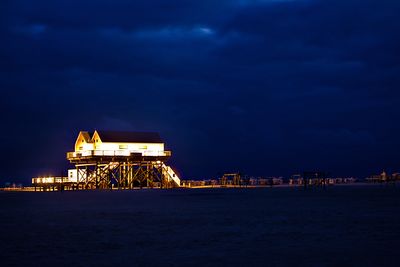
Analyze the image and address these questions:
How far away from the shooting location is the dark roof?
9300 centimetres

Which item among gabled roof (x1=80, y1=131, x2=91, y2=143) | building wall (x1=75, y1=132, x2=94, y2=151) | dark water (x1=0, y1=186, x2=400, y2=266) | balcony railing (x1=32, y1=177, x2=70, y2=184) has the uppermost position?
gabled roof (x1=80, y1=131, x2=91, y2=143)

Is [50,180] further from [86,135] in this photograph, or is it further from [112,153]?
[112,153]

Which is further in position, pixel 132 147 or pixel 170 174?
pixel 170 174

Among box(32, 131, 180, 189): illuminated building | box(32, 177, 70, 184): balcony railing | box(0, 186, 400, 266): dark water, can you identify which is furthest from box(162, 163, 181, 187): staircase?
box(0, 186, 400, 266): dark water

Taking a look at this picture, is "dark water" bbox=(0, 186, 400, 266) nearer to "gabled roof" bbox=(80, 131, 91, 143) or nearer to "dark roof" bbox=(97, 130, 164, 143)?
"dark roof" bbox=(97, 130, 164, 143)

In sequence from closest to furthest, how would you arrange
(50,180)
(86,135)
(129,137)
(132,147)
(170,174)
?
(132,147) → (129,137) → (86,135) → (170,174) → (50,180)

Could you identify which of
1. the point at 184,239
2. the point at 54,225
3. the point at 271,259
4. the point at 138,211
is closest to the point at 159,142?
the point at 138,211

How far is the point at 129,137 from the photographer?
94.9 metres

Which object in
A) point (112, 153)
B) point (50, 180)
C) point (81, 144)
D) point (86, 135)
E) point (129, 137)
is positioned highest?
point (86, 135)

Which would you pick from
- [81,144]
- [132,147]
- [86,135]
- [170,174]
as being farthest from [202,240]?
[170,174]

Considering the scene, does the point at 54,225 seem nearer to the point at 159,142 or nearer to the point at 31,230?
the point at 31,230

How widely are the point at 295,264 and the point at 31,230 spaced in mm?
15674

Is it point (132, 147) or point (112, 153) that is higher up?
point (132, 147)

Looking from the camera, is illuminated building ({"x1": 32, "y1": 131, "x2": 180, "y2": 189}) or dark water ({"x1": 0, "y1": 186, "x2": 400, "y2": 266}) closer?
dark water ({"x1": 0, "y1": 186, "x2": 400, "y2": 266})
